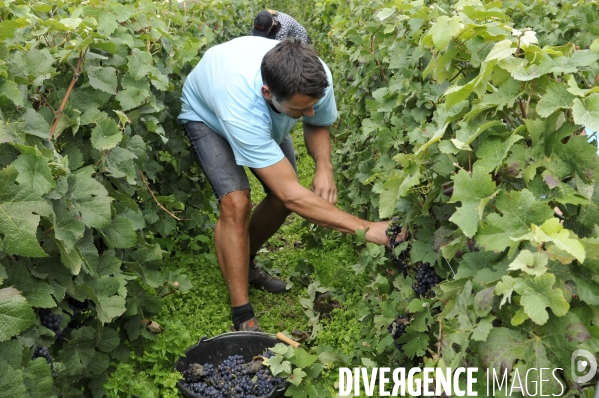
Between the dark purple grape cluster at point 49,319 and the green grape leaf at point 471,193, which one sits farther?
the dark purple grape cluster at point 49,319

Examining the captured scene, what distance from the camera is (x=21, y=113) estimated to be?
2512 millimetres

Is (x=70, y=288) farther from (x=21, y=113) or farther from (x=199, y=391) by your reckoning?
(x=199, y=391)

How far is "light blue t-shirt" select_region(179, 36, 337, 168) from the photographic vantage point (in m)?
3.71

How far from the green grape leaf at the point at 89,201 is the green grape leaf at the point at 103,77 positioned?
1.96ft

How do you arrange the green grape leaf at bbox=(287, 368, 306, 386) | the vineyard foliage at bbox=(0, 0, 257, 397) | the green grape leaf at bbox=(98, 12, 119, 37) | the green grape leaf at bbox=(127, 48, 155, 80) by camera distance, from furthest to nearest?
1. the green grape leaf at bbox=(127, 48, 155, 80)
2. the green grape leaf at bbox=(98, 12, 119, 37)
3. the green grape leaf at bbox=(287, 368, 306, 386)
4. the vineyard foliage at bbox=(0, 0, 257, 397)

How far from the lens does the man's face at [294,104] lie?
3.59 metres

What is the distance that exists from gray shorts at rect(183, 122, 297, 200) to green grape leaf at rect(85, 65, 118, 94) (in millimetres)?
989

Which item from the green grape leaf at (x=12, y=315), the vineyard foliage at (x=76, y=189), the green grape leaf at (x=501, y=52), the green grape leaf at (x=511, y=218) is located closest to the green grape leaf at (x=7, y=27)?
the vineyard foliage at (x=76, y=189)

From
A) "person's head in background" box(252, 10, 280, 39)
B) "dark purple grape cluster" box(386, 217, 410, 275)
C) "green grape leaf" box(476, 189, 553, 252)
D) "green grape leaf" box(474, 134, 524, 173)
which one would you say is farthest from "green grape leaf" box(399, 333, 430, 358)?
"person's head in background" box(252, 10, 280, 39)

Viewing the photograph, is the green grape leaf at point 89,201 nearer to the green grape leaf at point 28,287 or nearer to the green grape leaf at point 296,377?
the green grape leaf at point 28,287

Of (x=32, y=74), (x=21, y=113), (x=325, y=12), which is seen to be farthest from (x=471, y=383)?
(x=325, y=12)

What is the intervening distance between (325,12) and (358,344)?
19.1 ft

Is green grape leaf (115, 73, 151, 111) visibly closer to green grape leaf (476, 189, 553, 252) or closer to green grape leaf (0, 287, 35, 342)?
green grape leaf (0, 287, 35, 342)

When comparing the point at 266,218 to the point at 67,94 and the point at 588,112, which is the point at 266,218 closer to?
the point at 67,94
